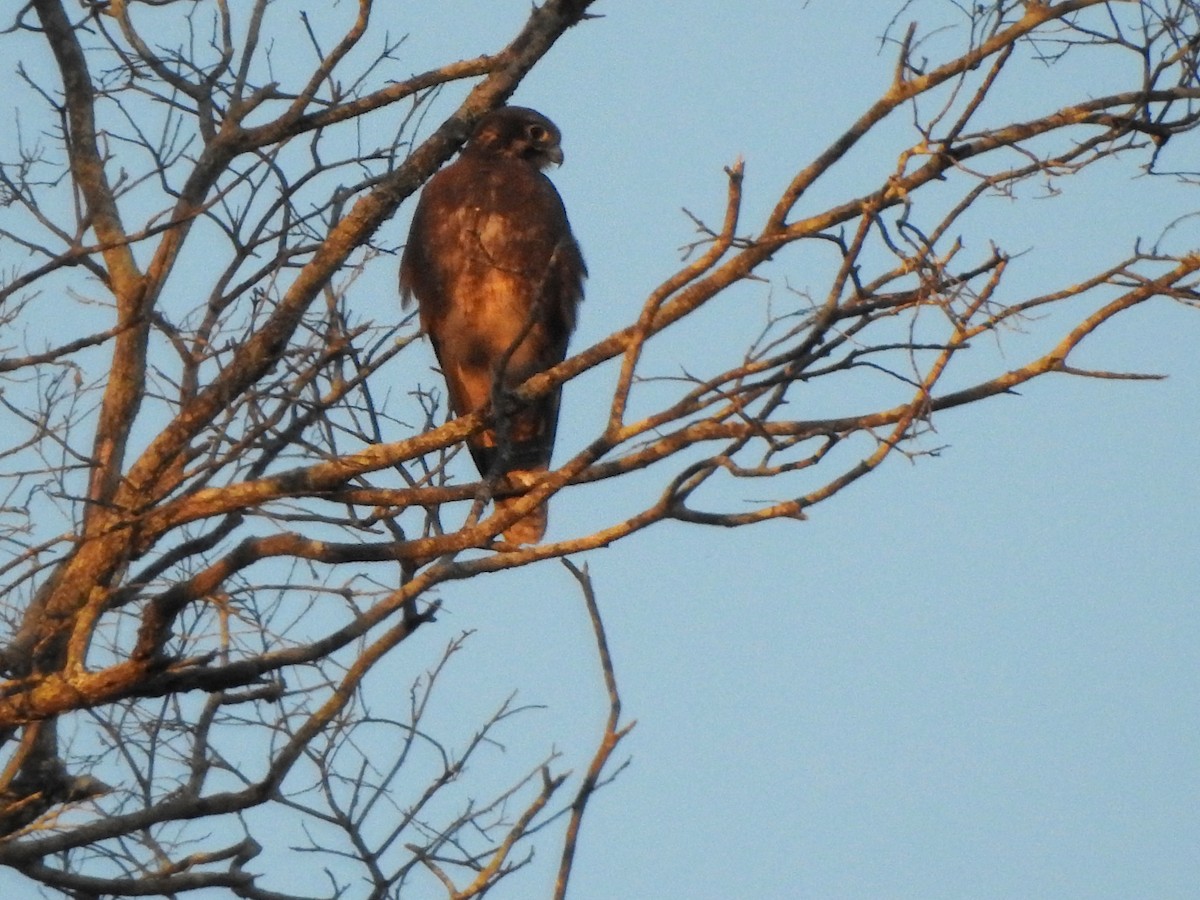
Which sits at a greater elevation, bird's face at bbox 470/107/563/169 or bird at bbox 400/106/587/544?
bird's face at bbox 470/107/563/169

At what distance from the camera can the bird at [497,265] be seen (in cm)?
605

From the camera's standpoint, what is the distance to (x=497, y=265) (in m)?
6.04

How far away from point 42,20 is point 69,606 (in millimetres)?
1585

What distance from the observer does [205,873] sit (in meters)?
3.50

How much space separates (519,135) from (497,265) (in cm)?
65

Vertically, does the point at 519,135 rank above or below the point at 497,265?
above

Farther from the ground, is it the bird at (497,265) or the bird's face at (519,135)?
the bird's face at (519,135)

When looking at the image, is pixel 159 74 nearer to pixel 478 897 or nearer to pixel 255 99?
pixel 255 99

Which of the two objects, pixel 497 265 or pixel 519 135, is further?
pixel 519 135

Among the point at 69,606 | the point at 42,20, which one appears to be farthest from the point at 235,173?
the point at 69,606

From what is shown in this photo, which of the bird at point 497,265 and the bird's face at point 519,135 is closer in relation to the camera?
the bird at point 497,265

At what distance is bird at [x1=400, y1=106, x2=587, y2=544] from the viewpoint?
605 centimetres

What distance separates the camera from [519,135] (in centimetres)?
639

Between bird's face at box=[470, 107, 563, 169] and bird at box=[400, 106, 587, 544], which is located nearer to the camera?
bird at box=[400, 106, 587, 544]
